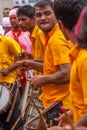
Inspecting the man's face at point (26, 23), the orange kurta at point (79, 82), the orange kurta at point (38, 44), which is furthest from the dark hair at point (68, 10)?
the man's face at point (26, 23)

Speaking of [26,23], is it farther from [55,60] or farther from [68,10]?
[68,10]

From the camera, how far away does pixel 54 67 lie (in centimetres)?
509

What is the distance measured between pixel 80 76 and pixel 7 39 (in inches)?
170

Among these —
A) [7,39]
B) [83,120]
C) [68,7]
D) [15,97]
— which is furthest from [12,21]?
[83,120]

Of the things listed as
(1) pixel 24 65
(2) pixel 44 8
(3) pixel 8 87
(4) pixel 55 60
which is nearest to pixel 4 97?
(3) pixel 8 87

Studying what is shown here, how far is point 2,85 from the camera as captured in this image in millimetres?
7113

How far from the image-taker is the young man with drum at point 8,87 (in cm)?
714

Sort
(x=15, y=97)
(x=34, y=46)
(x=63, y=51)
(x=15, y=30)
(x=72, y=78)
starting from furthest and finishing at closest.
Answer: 1. (x=15, y=30)
2. (x=15, y=97)
3. (x=34, y=46)
4. (x=63, y=51)
5. (x=72, y=78)

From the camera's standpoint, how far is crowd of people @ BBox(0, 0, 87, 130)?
333 cm

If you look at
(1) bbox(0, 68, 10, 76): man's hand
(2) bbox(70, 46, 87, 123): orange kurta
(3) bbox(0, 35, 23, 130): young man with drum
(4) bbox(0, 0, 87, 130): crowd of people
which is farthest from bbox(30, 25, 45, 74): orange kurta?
(2) bbox(70, 46, 87, 123): orange kurta

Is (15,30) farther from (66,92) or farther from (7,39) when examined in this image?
(66,92)

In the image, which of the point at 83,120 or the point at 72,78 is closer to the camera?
the point at 83,120

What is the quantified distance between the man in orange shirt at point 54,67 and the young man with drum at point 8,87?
1.69 meters

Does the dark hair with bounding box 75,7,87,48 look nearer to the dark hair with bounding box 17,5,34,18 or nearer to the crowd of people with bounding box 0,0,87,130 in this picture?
the crowd of people with bounding box 0,0,87,130
